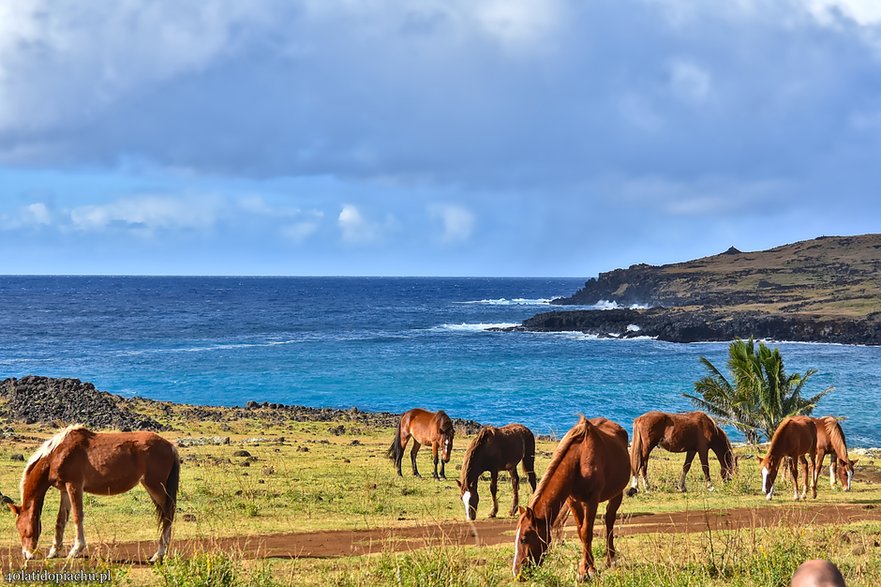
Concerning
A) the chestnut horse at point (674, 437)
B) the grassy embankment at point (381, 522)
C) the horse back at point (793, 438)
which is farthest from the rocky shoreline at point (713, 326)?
the horse back at point (793, 438)

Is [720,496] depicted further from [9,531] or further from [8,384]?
[8,384]

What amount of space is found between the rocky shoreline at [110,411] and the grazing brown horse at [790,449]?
21.7 m

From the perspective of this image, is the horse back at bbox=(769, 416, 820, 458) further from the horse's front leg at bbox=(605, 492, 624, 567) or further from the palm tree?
the palm tree

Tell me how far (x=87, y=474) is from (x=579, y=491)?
22.9ft

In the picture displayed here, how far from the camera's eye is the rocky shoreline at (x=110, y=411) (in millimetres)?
37594

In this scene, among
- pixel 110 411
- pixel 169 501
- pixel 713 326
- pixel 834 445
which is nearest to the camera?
pixel 169 501

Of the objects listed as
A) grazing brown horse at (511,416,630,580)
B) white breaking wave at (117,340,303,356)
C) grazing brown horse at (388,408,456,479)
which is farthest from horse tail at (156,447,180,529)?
white breaking wave at (117,340,303,356)

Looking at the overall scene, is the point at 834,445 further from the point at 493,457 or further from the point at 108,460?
the point at 108,460

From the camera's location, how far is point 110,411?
3925 cm

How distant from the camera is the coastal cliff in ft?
317

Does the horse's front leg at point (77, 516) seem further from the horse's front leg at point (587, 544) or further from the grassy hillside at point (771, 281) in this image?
the grassy hillside at point (771, 281)

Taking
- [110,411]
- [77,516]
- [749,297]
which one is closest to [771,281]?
[749,297]

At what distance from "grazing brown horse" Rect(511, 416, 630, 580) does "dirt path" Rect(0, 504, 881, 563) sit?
1.34 meters

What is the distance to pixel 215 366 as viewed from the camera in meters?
74.1
